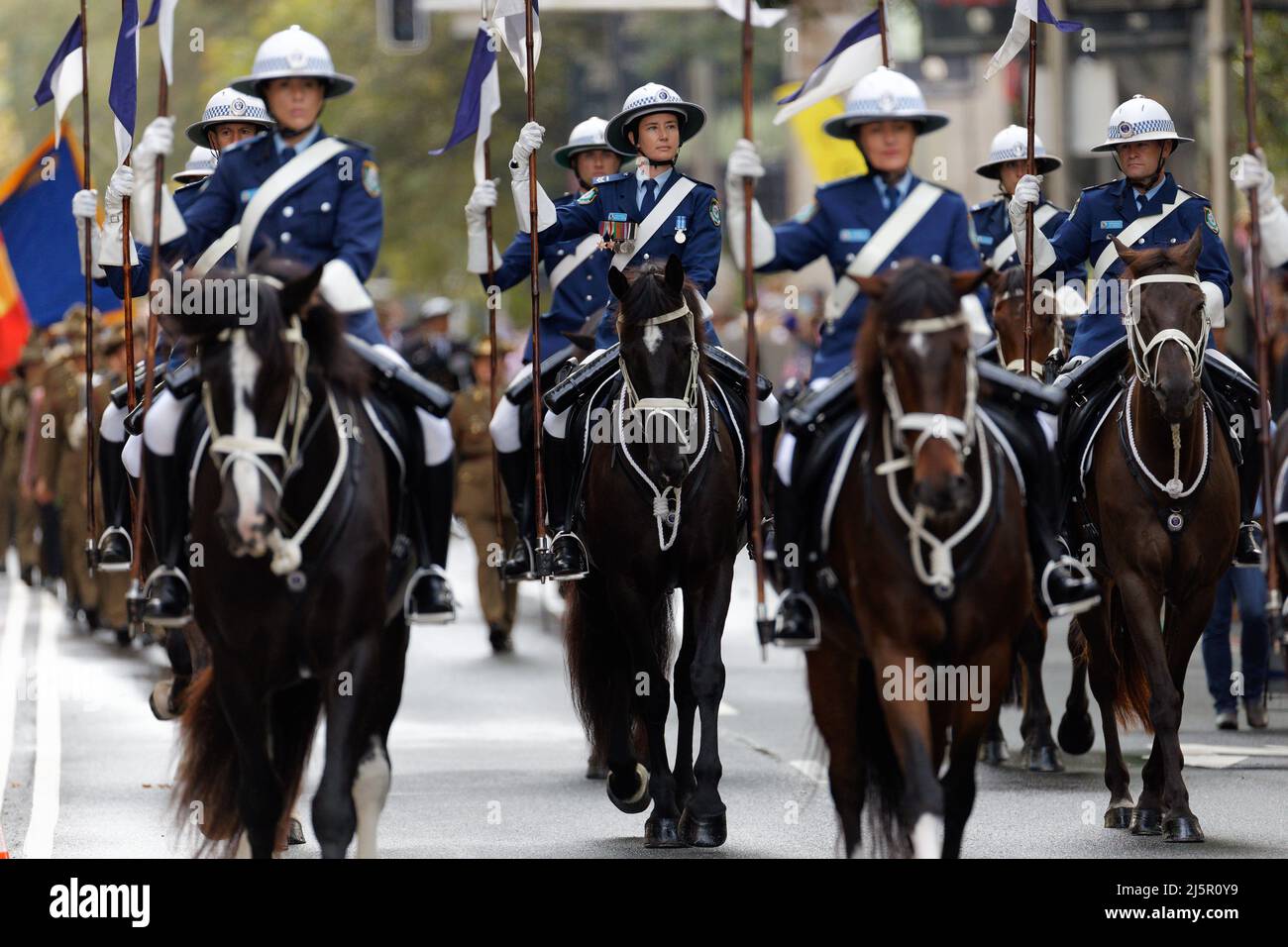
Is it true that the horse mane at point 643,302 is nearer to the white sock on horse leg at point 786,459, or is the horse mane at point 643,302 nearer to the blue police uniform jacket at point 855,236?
the blue police uniform jacket at point 855,236

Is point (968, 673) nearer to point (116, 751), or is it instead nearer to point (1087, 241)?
point (1087, 241)

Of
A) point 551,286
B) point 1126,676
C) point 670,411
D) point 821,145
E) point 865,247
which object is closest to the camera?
point 865,247

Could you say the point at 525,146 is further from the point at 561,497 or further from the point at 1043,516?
the point at 1043,516

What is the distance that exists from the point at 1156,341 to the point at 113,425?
18.1 ft

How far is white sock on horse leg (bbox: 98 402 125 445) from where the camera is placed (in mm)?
13857

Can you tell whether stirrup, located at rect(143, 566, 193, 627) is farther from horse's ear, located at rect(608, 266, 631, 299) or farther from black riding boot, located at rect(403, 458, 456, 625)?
horse's ear, located at rect(608, 266, 631, 299)

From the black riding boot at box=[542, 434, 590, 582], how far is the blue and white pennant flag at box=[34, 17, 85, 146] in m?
3.32

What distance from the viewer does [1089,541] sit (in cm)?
1269

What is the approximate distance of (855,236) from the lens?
10.6 m

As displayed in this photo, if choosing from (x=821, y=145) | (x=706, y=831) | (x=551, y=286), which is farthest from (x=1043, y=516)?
(x=821, y=145)

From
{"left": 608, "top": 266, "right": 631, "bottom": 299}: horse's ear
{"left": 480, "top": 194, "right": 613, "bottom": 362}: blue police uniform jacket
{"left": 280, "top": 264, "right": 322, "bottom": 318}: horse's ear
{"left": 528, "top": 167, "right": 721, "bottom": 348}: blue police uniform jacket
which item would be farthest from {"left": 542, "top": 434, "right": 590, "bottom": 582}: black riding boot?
{"left": 280, "top": 264, "right": 322, "bottom": 318}: horse's ear

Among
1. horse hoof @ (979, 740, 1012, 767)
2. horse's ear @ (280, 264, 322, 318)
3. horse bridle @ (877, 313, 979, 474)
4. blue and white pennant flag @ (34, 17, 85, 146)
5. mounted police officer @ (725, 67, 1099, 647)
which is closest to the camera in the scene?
horse bridle @ (877, 313, 979, 474)

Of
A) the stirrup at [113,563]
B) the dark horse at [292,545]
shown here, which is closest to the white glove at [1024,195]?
the dark horse at [292,545]

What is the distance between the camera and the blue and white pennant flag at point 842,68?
39.3 ft
